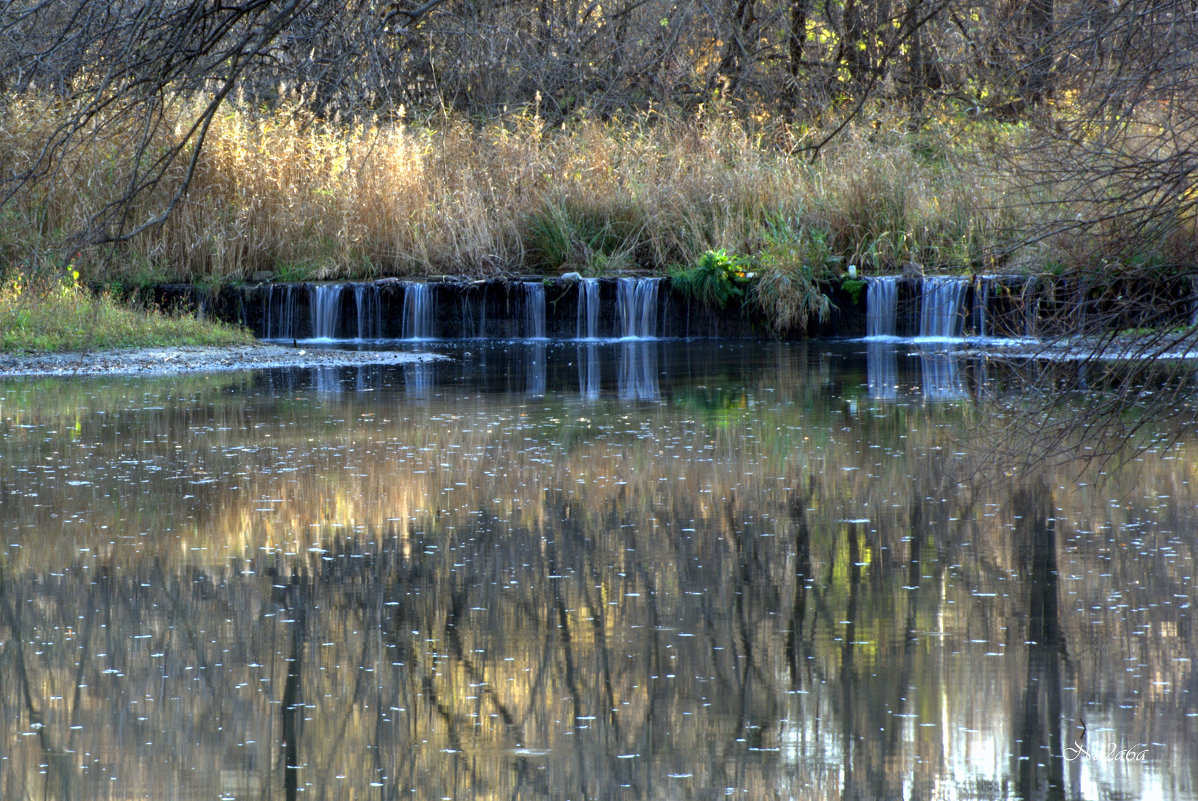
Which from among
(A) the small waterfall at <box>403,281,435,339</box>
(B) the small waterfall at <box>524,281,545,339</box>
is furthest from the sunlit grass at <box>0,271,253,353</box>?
(B) the small waterfall at <box>524,281,545,339</box>

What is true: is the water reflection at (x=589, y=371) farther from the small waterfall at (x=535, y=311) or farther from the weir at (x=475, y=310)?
the small waterfall at (x=535, y=311)

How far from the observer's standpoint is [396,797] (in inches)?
120

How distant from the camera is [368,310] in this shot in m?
16.3

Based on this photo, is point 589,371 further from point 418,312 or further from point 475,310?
point 418,312

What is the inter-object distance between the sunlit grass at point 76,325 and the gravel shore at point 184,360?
27 centimetres

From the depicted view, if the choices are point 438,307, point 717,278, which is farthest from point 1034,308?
point 438,307

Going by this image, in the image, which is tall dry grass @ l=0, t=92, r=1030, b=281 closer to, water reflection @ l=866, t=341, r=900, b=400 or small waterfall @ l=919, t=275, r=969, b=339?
small waterfall @ l=919, t=275, r=969, b=339

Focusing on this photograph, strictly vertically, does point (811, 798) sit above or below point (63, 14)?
below

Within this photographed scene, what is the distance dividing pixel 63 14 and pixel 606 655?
37.4 ft

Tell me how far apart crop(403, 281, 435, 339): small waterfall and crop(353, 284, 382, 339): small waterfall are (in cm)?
30

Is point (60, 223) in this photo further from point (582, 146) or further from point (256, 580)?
point (256, 580)

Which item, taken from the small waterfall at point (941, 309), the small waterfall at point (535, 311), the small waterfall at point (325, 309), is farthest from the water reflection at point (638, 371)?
the small waterfall at point (325, 309)

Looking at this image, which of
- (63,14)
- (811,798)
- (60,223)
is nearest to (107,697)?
(811,798)

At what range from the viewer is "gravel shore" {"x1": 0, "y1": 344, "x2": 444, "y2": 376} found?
12.3m
